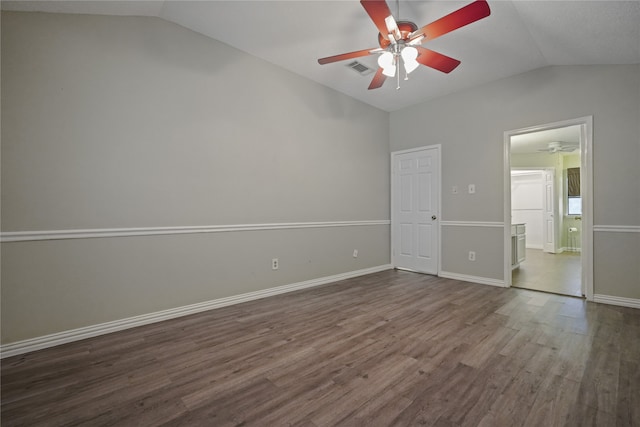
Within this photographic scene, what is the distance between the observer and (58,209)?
2205mm

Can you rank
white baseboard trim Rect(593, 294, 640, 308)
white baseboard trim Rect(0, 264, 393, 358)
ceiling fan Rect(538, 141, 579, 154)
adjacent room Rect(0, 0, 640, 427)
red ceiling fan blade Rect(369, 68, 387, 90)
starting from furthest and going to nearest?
ceiling fan Rect(538, 141, 579, 154) → white baseboard trim Rect(593, 294, 640, 308) → red ceiling fan blade Rect(369, 68, 387, 90) → white baseboard trim Rect(0, 264, 393, 358) → adjacent room Rect(0, 0, 640, 427)

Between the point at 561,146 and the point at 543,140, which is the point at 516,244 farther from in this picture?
the point at 561,146

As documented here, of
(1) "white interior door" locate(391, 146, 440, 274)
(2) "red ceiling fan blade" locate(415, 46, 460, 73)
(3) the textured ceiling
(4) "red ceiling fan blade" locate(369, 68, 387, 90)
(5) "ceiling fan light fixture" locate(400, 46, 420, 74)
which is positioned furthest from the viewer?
(3) the textured ceiling

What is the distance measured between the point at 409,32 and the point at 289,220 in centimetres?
234

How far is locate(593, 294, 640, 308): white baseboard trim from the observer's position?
290 centimetres

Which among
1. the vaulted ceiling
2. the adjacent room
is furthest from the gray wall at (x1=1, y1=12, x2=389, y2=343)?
the vaulted ceiling

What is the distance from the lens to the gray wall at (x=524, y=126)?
295 centimetres

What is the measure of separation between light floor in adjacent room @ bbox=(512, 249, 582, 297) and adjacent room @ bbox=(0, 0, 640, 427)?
10 cm

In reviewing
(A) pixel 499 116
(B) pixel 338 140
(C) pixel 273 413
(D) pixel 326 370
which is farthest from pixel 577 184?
(C) pixel 273 413

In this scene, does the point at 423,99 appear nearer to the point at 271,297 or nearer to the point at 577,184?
the point at 271,297

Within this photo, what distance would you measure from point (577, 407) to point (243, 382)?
5.97ft

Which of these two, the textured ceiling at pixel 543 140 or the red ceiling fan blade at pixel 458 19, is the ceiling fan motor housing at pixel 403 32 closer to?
the red ceiling fan blade at pixel 458 19

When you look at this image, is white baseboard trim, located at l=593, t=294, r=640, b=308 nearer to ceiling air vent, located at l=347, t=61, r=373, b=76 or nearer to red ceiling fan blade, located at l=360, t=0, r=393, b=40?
red ceiling fan blade, located at l=360, t=0, r=393, b=40

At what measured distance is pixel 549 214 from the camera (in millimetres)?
7020
